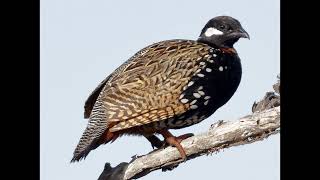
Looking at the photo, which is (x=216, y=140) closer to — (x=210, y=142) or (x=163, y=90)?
(x=210, y=142)

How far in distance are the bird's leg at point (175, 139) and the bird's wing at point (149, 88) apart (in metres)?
0.17

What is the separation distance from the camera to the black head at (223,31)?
725 centimetres

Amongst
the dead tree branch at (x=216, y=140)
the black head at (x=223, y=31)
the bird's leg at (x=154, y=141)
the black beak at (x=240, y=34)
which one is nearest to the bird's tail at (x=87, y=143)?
the dead tree branch at (x=216, y=140)

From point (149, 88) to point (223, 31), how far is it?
997mm

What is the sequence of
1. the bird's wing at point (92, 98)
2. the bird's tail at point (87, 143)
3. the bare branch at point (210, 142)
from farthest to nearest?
the bird's wing at point (92, 98), the bird's tail at point (87, 143), the bare branch at point (210, 142)

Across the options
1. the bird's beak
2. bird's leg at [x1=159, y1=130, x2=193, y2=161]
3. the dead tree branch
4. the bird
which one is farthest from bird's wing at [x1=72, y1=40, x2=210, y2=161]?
the bird's beak

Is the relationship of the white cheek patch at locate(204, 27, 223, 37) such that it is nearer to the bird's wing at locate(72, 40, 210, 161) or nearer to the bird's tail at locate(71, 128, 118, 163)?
the bird's wing at locate(72, 40, 210, 161)

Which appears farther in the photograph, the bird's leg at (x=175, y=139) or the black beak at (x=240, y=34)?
the black beak at (x=240, y=34)

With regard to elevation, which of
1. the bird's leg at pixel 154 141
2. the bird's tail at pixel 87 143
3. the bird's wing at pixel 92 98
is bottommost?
the bird's leg at pixel 154 141

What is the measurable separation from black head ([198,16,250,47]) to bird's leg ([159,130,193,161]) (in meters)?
0.99

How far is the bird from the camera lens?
6.59 m

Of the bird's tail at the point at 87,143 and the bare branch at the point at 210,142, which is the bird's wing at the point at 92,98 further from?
the bare branch at the point at 210,142

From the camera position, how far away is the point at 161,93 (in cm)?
668
